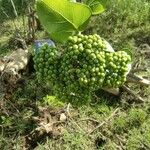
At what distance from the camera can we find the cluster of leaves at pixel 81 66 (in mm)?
1743

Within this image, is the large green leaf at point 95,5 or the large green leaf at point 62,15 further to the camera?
the large green leaf at point 95,5

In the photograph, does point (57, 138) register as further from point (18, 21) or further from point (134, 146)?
point (18, 21)

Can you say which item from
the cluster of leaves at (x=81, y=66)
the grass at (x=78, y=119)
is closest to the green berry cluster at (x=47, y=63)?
the cluster of leaves at (x=81, y=66)

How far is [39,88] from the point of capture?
336 cm

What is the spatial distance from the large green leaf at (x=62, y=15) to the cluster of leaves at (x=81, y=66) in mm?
61

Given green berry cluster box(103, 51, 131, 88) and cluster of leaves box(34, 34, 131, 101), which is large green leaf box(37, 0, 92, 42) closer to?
cluster of leaves box(34, 34, 131, 101)

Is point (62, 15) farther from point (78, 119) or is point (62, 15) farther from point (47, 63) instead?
point (78, 119)

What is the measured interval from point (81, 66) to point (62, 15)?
0.73 feet

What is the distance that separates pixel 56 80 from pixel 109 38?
6.52 ft

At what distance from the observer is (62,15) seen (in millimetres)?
1736

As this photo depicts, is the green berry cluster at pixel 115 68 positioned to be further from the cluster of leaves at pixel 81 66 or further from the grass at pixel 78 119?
the grass at pixel 78 119

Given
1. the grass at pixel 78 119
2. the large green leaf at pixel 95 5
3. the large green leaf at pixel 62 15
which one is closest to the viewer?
the large green leaf at pixel 62 15

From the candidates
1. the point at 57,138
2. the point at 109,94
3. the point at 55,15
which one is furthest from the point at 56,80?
the point at 109,94

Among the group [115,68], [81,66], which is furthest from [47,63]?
[115,68]
